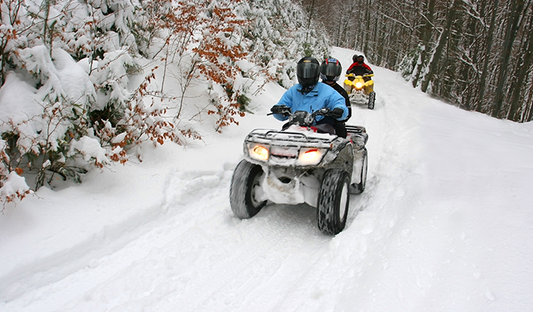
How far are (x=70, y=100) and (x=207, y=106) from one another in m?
3.43

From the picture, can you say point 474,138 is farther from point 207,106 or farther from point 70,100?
point 70,100

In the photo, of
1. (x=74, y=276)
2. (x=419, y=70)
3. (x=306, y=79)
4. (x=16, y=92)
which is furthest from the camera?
(x=419, y=70)

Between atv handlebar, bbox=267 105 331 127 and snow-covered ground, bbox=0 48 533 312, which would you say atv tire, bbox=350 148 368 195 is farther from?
atv handlebar, bbox=267 105 331 127

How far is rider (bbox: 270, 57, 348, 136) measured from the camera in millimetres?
4144

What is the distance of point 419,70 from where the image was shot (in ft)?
69.9

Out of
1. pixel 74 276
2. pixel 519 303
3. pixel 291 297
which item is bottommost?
pixel 74 276

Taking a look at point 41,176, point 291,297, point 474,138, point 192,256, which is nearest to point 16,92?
point 41,176

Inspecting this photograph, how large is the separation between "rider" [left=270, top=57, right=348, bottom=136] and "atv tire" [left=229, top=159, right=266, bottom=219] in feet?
2.67

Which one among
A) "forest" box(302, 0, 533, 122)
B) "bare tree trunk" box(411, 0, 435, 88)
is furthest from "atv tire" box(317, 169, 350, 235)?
"bare tree trunk" box(411, 0, 435, 88)

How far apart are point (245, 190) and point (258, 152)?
0.51m

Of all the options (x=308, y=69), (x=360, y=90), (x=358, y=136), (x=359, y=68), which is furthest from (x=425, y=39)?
(x=308, y=69)

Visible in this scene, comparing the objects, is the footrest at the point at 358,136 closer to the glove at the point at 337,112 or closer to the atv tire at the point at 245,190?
the glove at the point at 337,112

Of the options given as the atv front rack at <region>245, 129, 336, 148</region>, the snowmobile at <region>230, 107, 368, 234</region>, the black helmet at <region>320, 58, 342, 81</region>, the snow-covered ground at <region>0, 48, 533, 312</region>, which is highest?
the black helmet at <region>320, 58, 342, 81</region>

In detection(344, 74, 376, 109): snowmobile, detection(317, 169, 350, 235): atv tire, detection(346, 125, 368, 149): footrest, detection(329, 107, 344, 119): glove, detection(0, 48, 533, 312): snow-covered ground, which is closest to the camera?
detection(0, 48, 533, 312): snow-covered ground
